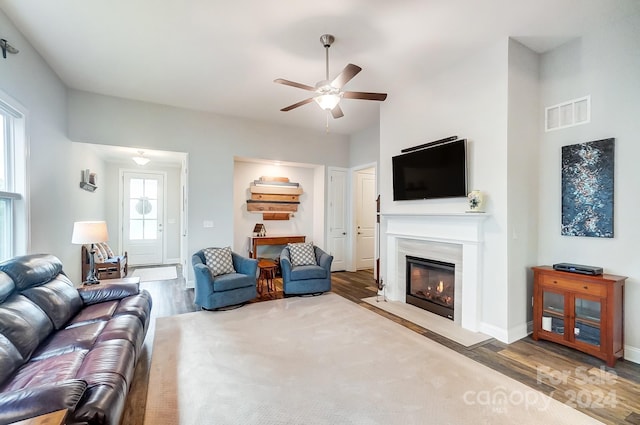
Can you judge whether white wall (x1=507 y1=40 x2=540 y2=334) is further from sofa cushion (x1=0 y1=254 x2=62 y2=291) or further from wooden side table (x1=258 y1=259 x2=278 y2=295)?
sofa cushion (x1=0 y1=254 x2=62 y2=291)

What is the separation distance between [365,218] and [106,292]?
5.21 metres

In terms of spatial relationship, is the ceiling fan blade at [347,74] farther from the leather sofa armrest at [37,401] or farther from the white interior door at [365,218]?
the white interior door at [365,218]

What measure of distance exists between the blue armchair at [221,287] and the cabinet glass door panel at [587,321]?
3808 millimetres

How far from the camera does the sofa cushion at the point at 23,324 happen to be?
1838mm

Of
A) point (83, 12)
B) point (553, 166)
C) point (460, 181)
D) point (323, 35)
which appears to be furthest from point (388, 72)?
point (83, 12)

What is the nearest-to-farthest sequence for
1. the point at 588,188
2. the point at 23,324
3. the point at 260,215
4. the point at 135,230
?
the point at 23,324 < the point at 588,188 < the point at 260,215 < the point at 135,230

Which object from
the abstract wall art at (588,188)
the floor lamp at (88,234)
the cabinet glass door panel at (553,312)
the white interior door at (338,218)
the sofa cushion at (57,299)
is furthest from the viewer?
the white interior door at (338,218)

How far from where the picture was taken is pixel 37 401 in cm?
123

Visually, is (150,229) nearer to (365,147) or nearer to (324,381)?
(365,147)

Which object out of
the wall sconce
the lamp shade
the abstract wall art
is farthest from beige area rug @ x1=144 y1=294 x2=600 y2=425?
the wall sconce

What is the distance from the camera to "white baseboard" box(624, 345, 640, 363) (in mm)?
2604

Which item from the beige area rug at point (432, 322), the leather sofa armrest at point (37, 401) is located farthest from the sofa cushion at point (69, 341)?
the beige area rug at point (432, 322)

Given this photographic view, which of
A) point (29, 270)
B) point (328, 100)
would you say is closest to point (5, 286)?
point (29, 270)

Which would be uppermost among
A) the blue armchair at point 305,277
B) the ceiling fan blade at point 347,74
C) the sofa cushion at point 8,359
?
the ceiling fan blade at point 347,74
